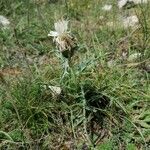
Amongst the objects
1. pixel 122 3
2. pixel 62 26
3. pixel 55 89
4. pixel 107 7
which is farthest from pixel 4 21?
pixel 62 26

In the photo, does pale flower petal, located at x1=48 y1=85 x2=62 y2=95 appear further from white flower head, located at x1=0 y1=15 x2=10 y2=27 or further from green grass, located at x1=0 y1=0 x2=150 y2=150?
white flower head, located at x1=0 y1=15 x2=10 y2=27

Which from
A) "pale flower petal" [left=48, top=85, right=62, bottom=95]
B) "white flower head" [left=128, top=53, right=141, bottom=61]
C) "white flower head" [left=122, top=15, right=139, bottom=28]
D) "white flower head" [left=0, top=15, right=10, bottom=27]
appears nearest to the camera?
"pale flower petal" [left=48, top=85, right=62, bottom=95]

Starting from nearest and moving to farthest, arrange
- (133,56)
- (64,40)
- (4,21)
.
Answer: (64,40), (133,56), (4,21)

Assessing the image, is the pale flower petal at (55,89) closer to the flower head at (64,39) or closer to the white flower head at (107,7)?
the flower head at (64,39)

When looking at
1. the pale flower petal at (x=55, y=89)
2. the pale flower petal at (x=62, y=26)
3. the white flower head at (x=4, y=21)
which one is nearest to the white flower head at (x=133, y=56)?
the pale flower petal at (x=55, y=89)

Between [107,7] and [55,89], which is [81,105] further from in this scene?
[107,7]

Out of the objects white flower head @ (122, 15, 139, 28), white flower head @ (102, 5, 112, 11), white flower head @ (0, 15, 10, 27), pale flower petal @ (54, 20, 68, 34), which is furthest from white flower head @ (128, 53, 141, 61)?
white flower head @ (0, 15, 10, 27)

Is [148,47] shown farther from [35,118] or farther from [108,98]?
[35,118]

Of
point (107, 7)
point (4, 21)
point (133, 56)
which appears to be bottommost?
point (133, 56)

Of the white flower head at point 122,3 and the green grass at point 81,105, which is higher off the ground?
the white flower head at point 122,3

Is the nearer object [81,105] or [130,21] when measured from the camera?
[81,105]

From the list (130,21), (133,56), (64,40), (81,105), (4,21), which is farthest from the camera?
(4,21)

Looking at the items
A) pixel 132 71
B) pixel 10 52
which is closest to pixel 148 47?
pixel 132 71
